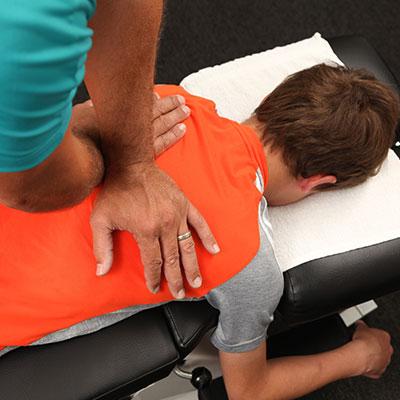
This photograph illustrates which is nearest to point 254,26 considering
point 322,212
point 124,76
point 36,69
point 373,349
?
point 322,212

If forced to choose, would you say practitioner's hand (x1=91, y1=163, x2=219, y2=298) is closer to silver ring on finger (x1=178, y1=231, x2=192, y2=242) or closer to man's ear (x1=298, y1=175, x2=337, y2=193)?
silver ring on finger (x1=178, y1=231, x2=192, y2=242)

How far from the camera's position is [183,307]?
3.59ft

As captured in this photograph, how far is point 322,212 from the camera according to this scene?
1.22 meters

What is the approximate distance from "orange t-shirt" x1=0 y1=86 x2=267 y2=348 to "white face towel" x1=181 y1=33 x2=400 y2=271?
0.20 metres

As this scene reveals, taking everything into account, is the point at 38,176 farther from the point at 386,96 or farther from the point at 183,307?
the point at 386,96

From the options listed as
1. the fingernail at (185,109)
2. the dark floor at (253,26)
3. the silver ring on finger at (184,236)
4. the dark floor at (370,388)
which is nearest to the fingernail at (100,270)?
the silver ring on finger at (184,236)

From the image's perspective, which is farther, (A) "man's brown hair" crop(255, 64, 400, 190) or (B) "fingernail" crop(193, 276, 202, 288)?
(A) "man's brown hair" crop(255, 64, 400, 190)

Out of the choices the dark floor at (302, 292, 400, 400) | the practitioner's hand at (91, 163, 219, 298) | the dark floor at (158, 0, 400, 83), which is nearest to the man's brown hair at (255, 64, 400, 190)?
the practitioner's hand at (91, 163, 219, 298)

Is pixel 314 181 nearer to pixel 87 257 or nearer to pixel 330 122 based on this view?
pixel 330 122

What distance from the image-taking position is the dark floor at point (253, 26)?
2.16 meters

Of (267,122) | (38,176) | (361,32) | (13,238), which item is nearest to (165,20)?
(361,32)

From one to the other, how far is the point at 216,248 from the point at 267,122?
31cm

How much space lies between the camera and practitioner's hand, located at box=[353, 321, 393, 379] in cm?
141

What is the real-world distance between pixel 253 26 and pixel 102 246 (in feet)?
5.13
